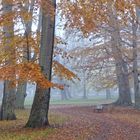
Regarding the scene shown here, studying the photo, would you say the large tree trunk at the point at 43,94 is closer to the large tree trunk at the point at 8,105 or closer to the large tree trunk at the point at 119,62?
the large tree trunk at the point at 8,105

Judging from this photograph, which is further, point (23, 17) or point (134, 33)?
point (134, 33)

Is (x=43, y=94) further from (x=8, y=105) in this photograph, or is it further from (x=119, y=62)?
(x=119, y=62)

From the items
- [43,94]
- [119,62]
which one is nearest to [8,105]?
[43,94]

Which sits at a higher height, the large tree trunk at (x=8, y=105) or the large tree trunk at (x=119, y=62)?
the large tree trunk at (x=119, y=62)

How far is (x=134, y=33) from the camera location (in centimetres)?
3017

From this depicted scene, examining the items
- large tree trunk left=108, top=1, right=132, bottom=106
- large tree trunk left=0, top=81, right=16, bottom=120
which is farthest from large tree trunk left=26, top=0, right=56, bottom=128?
large tree trunk left=108, top=1, right=132, bottom=106

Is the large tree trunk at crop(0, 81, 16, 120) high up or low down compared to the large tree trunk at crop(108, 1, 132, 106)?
down

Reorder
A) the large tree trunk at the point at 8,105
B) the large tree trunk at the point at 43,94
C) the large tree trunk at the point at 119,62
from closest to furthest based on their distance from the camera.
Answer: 1. the large tree trunk at the point at 43,94
2. the large tree trunk at the point at 8,105
3. the large tree trunk at the point at 119,62

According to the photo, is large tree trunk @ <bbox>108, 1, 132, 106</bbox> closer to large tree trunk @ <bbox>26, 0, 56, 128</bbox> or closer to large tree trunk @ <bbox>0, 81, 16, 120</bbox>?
large tree trunk @ <bbox>0, 81, 16, 120</bbox>

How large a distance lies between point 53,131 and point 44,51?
3453 mm

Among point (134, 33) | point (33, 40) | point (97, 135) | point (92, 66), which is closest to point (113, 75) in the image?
point (92, 66)

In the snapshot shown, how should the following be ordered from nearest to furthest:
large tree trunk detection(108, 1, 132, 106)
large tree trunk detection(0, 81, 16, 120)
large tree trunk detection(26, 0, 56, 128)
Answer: large tree trunk detection(26, 0, 56, 128) → large tree trunk detection(0, 81, 16, 120) → large tree trunk detection(108, 1, 132, 106)

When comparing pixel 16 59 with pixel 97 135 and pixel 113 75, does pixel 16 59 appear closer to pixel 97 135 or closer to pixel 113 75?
pixel 97 135

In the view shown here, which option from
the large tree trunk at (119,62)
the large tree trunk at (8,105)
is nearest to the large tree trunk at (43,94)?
the large tree trunk at (8,105)
